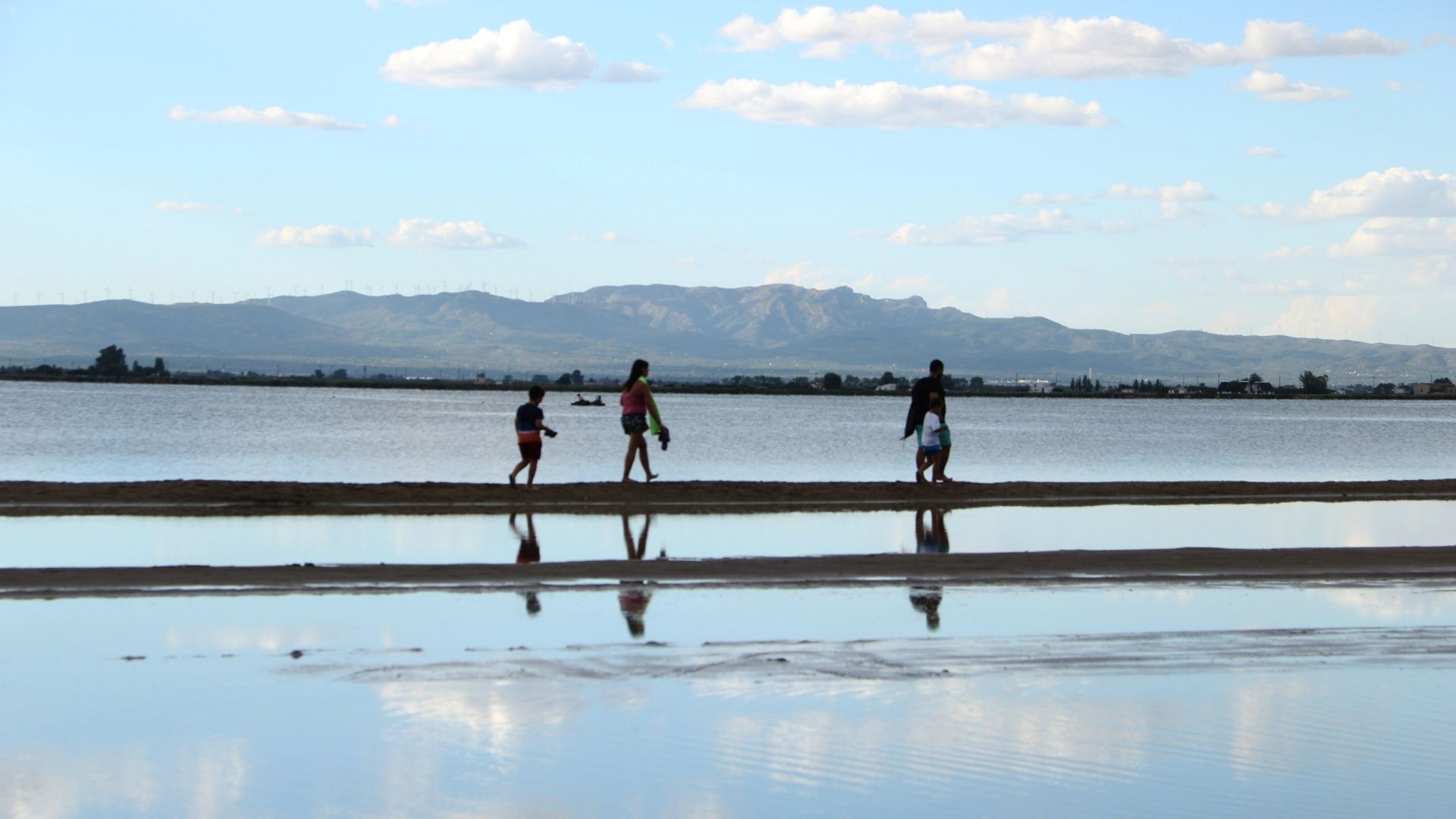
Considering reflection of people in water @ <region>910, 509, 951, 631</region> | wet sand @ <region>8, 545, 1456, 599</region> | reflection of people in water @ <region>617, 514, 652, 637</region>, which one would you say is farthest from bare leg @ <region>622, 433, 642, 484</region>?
wet sand @ <region>8, 545, 1456, 599</region>

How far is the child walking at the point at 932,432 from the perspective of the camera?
25.4 m

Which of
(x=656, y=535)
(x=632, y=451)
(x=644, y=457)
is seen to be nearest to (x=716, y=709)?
(x=656, y=535)

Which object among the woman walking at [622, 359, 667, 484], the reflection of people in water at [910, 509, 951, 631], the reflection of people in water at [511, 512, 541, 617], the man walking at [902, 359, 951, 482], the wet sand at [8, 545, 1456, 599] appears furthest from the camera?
the man walking at [902, 359, 951, 482]

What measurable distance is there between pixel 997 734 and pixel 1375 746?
214 cm

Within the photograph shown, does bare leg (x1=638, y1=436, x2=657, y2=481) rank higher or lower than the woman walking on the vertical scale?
lower

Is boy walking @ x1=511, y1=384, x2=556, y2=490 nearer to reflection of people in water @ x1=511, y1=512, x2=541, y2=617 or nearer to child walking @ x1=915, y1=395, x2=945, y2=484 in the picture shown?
reflection of people in water @ x1=511, y1=512, x2=541, y2=617

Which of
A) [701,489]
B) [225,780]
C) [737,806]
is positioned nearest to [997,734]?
[737,806]

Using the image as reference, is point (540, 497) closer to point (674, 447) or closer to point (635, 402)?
point (635, 402)

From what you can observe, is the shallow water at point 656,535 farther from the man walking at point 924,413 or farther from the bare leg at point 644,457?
the bare leg at point 644,457

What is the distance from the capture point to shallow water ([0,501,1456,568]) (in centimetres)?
1762

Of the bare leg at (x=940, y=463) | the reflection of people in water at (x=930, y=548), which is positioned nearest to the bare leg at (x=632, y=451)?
the reflection of people in water at (x=930, y=548)

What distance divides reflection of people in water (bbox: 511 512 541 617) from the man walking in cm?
642

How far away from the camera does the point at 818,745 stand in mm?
9211

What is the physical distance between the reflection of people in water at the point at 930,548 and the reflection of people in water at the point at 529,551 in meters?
3.12
